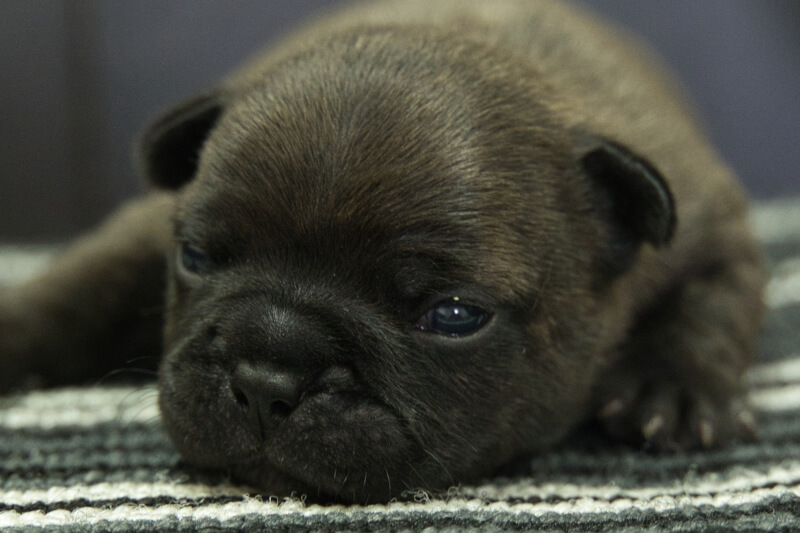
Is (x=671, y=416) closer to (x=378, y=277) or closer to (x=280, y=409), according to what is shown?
(x=378, y=277)

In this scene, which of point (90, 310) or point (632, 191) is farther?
point (90, 310)

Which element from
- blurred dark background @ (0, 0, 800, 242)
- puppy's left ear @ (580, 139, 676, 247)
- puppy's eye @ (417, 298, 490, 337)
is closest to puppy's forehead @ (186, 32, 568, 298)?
puppy's eye @ (417, 298, 490, 337)

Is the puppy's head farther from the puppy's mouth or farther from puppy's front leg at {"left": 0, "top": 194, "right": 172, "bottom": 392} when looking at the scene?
puppy's front leg at {"left": 0, "top": 194, "right": 172, "bottom": 392}

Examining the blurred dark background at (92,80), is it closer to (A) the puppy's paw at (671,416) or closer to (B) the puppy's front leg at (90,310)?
(B) the puppy's front leg at (90,310)

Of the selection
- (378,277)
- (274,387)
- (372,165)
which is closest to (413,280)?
(378,277)

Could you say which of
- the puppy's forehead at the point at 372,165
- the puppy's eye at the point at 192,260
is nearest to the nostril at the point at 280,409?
the puppy's forehead at the point at 372,165

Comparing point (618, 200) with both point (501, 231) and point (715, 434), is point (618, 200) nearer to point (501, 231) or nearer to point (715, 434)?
point (501, 231)
